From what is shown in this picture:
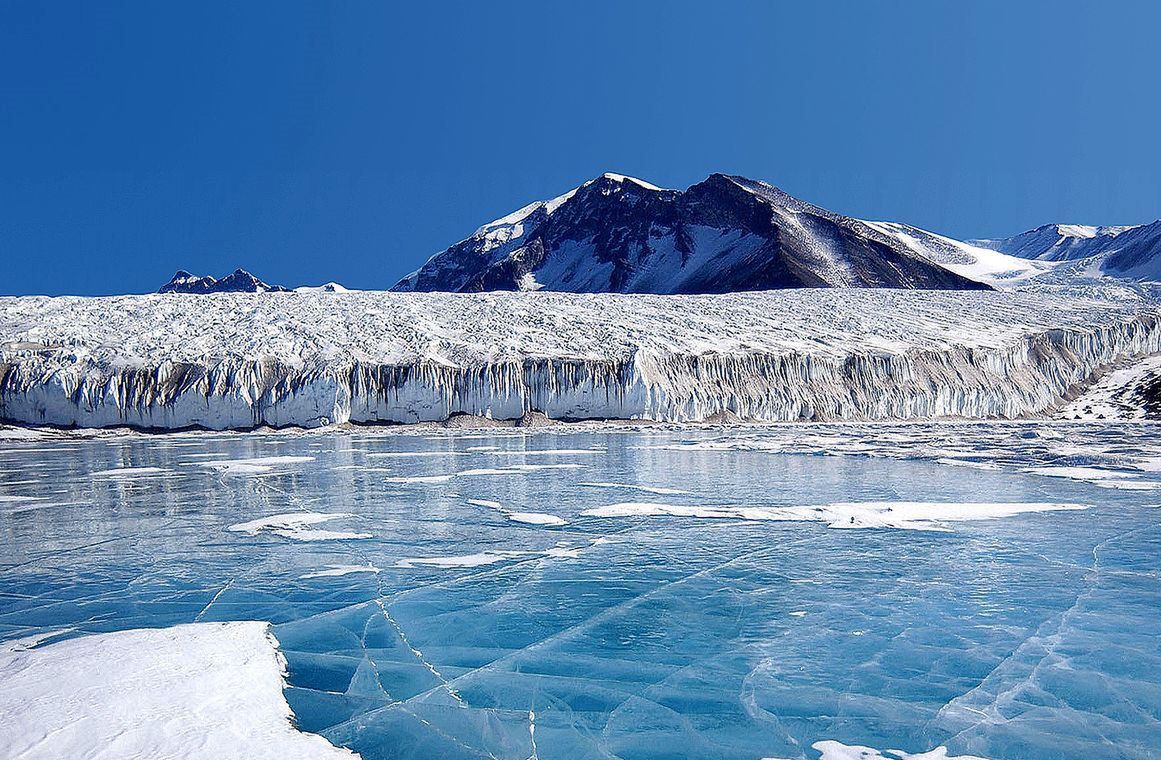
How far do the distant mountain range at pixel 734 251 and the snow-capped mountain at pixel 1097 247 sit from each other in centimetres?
23

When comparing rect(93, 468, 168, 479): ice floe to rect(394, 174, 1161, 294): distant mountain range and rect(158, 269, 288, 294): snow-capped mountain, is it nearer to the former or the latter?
rect(394, 174, 1161, 294): distant mountain range

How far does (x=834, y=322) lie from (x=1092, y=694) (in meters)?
28.3

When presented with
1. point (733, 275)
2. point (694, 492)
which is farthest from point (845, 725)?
A: point (733, 275)

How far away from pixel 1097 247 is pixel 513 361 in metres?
115

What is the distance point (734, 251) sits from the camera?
8600 centimetres

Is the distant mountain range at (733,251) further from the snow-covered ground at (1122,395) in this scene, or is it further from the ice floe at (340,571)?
the ice floe at (340,571)

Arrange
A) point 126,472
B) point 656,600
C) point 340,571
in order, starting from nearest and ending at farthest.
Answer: point 656,600 < point 340,571 < point 126,472

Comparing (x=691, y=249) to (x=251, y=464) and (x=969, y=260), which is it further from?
(x=251, y=464)

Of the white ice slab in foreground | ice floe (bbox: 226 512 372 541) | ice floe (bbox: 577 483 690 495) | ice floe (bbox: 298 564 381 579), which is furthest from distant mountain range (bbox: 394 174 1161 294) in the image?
the white ice slab in foreground

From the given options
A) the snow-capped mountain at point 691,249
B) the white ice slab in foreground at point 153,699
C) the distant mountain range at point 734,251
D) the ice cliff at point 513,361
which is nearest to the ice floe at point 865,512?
the white ice slab in foreground at point 153,699

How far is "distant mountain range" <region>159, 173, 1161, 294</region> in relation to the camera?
80000mm

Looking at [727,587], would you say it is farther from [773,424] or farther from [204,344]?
[204,344]

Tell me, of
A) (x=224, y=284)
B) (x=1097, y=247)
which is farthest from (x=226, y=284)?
(x=1097, y=247)

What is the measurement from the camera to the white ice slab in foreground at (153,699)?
327 cm
